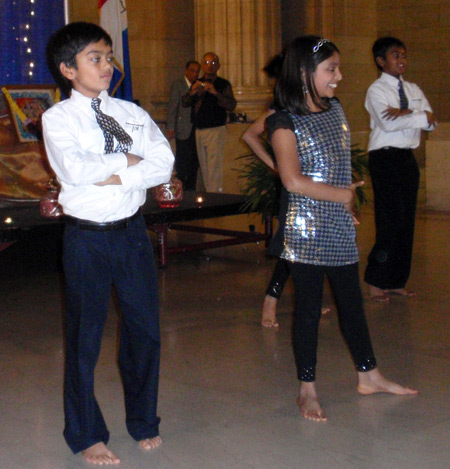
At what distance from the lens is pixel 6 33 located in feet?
28.1

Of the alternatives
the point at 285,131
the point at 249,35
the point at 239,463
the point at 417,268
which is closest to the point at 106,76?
the point at 285,131

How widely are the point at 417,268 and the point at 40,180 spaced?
4.00 m

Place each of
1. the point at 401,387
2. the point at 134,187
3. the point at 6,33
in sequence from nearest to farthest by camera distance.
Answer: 1. the point at 134,187
2. the point at 401,387
3. the point at 6,33

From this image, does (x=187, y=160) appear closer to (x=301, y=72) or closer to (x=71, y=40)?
(x=301, y=72)

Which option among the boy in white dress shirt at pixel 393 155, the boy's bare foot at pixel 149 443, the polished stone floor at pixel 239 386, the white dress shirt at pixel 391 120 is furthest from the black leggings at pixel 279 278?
the boy's bare foot at pixel 149 443

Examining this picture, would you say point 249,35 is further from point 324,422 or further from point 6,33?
point 324,422

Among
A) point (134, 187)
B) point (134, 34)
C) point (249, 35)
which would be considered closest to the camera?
point (134, 187)

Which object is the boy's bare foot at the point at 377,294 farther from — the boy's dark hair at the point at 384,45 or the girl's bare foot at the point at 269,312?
the boy's dark hair at the point at 384,45

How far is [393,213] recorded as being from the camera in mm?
5805

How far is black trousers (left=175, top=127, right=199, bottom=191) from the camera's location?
36.7 ft

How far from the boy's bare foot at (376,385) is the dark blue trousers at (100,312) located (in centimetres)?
109

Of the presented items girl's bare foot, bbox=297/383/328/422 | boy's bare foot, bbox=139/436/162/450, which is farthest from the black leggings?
boy's bare foot, bbox=139/436/162/450

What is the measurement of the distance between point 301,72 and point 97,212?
111 cm

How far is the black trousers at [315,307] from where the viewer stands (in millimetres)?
3738
